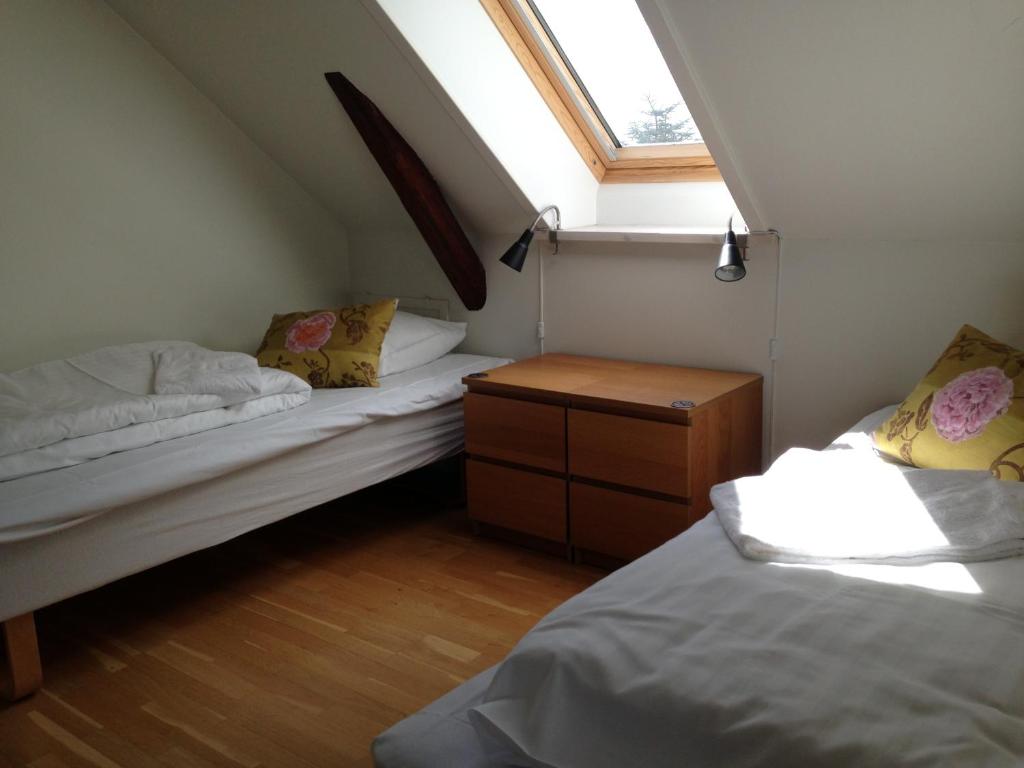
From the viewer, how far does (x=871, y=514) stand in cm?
188

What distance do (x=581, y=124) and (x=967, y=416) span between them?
5.61 feet

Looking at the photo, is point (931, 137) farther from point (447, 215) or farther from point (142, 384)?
point (142, 384)

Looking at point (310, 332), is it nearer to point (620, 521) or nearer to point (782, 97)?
point (620, 521)

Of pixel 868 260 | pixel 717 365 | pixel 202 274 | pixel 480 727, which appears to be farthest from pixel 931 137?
pixel 202 274

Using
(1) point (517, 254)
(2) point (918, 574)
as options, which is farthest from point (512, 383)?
(2) point (918, 574)

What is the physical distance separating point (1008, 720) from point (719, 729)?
0.37 meters

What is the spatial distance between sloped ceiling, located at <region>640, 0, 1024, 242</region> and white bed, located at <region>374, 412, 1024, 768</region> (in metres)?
1.09

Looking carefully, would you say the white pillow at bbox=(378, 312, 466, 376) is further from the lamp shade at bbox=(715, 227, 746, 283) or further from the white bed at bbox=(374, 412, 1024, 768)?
the white bed at bbox=(374, 412, 1024, 768)

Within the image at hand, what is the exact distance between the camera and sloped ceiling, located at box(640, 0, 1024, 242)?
2020 millimetres

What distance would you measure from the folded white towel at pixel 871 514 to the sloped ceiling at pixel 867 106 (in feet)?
2.71

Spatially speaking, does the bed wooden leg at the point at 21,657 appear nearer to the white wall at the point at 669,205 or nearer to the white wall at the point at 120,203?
the white wall at the point at 120,203

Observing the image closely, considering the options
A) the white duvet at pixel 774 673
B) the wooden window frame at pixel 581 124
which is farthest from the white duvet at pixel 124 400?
the white duvet at pixel 774 673

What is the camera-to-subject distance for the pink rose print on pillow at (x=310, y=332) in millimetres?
3246

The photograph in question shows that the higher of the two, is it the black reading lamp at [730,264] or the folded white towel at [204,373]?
the black reading lamp at [730,264]
